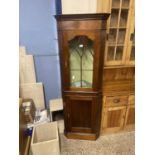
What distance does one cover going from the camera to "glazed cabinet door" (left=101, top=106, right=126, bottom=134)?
1983mm

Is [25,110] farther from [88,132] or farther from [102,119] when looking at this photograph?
[102,119]

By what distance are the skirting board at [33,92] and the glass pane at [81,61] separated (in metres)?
0.69

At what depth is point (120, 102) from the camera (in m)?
1.96

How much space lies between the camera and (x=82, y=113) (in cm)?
194

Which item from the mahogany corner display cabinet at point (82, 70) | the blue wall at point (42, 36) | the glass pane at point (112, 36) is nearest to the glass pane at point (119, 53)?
the glass pane at point (112, 36)

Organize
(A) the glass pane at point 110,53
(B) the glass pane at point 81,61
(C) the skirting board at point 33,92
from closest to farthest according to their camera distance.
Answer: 1. (B) the glass pane at point 81,61
2. (A) the glass pane at point 110,53
3. (C) the skirting board at point 33,92

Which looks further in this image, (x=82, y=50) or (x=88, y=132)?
(x=88, y=132)

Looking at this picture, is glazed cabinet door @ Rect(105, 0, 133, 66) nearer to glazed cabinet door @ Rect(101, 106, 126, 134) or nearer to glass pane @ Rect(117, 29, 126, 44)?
glass pane @ Rect(117, 29, 126, 44)

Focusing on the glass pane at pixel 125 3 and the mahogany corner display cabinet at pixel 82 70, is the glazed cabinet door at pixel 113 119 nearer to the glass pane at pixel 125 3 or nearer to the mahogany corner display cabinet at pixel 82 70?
the mahogany corner display cabinet at pixel 82 70

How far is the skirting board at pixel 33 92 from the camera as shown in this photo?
225cm
